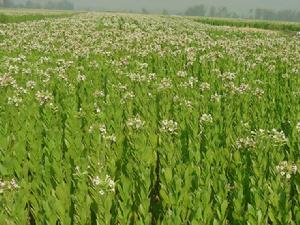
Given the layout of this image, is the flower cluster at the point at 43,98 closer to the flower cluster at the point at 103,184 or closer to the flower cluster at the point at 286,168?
the flower cluster at the point at 103,184

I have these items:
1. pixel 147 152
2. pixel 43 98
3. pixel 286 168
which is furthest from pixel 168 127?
pixel 43 98

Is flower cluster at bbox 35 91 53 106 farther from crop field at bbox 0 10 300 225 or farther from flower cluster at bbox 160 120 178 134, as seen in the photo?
flower cluster at bbox 160 120 178 134

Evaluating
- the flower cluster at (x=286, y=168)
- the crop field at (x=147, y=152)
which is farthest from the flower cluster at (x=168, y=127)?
the flower cluster at (x=286, y=168)

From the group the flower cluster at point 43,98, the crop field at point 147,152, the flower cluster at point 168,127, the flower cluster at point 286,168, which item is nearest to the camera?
the crop field at point 147,152

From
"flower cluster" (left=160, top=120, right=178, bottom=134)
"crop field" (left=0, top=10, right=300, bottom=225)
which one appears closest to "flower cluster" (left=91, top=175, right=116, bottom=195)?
"crop field" (left=0, top=10, right=300, bottom=225)

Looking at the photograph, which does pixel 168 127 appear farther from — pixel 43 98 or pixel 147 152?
pixel 43 98

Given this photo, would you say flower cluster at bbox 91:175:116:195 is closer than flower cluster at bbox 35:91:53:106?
Yes

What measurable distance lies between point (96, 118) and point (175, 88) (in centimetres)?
264

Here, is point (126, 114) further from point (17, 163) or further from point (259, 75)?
point (259, 75)

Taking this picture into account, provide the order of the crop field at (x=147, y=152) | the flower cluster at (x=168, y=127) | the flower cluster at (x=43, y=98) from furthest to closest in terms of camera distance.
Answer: the flower cluster at (x=43, y=98) < the flower cluster at (x=168, y=127) < the crop field at (x=147, y=152)

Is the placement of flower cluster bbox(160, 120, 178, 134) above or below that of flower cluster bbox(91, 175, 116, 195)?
above

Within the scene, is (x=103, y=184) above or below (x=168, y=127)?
below

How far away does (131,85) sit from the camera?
32.9 feet

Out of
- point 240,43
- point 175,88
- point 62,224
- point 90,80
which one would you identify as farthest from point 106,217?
point 240,43
